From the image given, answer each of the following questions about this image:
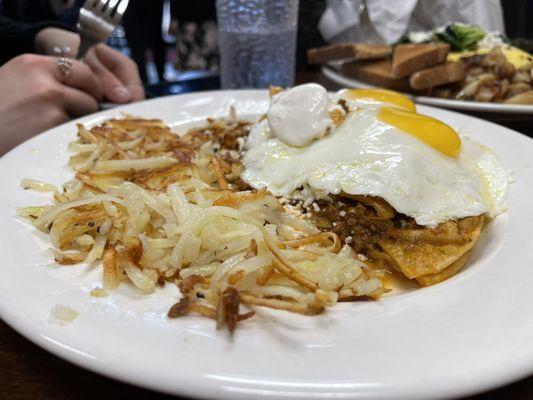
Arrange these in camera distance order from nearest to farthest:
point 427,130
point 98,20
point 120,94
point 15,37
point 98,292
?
point 98,292 < point 427,130 < point 98,20 < point 120,94 < point 15,37

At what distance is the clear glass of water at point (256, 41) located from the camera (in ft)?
8.82

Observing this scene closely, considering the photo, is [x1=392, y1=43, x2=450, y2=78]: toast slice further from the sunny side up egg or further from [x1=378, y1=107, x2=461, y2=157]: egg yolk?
[x1=378, y1=107, x2=461, y2=157]: egg yolk

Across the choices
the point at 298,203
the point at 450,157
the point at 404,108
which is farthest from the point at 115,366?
the point at 404,108

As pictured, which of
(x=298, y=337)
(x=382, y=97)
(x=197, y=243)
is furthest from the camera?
(x=382, y=97)

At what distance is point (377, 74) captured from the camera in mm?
2816

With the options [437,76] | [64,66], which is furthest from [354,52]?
[64,66]

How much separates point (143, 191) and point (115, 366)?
2.10 feet

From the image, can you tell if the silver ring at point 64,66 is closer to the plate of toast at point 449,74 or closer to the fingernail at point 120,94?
the fingernail at point 120,94

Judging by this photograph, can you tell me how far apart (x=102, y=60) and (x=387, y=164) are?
Answer: 1.96 metres

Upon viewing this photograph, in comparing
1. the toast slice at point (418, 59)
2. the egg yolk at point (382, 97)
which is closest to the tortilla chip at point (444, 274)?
the egg yolk at point (382, 97)

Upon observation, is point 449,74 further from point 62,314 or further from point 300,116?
point 62,314

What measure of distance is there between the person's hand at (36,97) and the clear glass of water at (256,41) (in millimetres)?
1002

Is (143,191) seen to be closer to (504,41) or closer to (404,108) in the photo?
(404,108)

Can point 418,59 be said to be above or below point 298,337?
below
